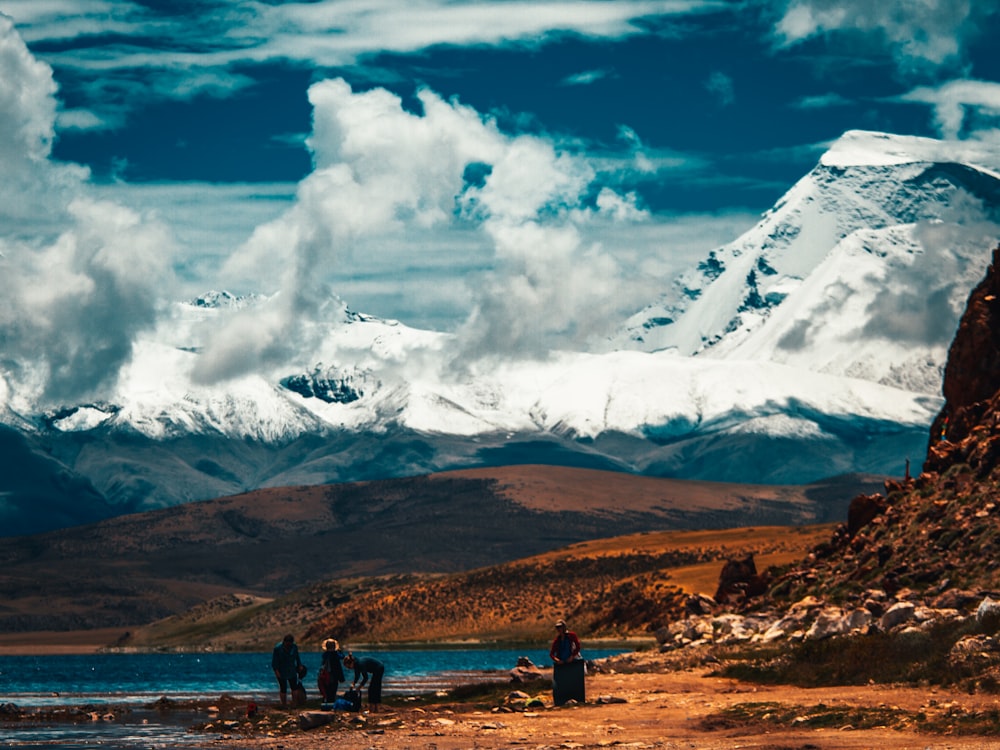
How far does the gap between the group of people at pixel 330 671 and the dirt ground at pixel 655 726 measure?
1172mm

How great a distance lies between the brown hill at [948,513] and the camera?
60.8 m

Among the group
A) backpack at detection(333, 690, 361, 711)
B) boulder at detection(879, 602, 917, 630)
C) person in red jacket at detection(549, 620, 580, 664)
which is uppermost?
person in red jacket at detection(549, 620, 580, 664)

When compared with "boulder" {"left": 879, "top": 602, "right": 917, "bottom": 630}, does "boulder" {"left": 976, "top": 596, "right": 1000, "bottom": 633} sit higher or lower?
higher

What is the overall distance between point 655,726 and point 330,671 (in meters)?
10.5

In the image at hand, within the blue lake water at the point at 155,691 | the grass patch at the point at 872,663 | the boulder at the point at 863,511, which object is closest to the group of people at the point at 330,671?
the blue lake water at the point at 155,691

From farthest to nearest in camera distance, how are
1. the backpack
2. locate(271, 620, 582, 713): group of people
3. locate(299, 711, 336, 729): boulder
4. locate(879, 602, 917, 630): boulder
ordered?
1. locate(879, 602, 917, 630): boulder
2. the backpack
3. locate(271, 620, 582, 713): group of people
4. locate(299, 711, 336, 729): boulder

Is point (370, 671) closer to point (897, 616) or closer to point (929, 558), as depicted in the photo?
point (897, 616)

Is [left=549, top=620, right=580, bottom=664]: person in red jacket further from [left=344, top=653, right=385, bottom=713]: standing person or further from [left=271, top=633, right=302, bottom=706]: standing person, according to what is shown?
[left=271, top=633, right=302, bottom=706]: standing person

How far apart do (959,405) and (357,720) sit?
4141 centimetres

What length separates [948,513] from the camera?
6531cm

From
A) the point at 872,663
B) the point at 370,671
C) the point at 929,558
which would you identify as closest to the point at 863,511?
the point at 929,558

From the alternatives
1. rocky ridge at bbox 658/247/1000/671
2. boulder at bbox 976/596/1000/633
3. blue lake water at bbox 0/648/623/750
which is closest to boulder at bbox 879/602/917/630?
rocky ridge at bbox 658/247/1000/671

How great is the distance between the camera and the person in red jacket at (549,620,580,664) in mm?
47156

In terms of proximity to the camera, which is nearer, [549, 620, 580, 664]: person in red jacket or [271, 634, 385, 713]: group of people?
[549, 620, 580, 664]: person in red jacket
